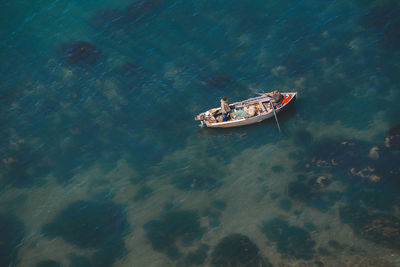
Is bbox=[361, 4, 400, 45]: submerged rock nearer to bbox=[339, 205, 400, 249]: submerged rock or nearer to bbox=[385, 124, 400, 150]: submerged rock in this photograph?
bbox=[385, 124, 400, 150]: submerged rock

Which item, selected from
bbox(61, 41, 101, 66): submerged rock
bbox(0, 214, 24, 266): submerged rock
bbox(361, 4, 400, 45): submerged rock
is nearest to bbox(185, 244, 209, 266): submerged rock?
bbox(0, 214, 24, 266): submerged rock

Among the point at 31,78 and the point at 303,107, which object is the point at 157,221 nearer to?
the point at 303,107

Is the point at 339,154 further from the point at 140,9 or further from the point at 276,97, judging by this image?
the point at 140,9

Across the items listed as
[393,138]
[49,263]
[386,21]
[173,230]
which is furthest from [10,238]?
[386,21]

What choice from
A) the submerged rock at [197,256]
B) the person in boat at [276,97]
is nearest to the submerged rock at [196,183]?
the submerged rock at [197,256]

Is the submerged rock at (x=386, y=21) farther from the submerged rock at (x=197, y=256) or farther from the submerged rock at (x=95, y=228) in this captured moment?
the submerged rock at (x=95, y=228)

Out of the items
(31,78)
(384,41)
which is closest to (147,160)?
(31,78)
